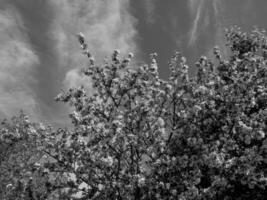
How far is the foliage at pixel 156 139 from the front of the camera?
1169 cm

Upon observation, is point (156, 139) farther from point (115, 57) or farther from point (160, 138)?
point (115, 57)

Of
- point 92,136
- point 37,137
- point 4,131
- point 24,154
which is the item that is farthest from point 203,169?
point 24,154

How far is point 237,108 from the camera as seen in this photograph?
12.5 meters

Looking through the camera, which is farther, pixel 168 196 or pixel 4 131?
pixel 4 131

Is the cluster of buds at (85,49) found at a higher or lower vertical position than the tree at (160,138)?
higher

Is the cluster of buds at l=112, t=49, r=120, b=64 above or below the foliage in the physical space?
above

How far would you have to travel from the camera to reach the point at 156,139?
1277cm

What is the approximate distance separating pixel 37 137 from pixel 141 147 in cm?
374

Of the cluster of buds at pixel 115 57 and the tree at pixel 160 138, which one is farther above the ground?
the cluster of buds at pixel 115 57

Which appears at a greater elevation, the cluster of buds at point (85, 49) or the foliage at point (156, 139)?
the cluster of buds at point (85, 49)

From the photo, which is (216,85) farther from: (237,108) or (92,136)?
(92,136)

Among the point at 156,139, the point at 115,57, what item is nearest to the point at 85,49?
the point at 115,57

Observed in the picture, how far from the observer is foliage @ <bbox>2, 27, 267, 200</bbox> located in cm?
1169

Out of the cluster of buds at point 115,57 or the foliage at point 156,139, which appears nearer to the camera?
the foliage at point 156,139
